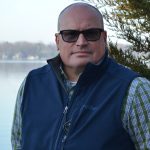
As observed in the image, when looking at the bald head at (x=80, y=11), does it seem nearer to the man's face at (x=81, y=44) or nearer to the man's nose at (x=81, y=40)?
the man's face at (x=81, y=44)

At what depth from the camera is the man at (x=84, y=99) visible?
7.00ft

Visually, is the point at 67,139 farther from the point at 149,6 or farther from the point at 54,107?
the point at 149,6

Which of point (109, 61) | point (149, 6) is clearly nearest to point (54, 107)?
point (109, 61)

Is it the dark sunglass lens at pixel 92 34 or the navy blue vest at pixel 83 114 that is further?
the dark sunglass lens at pixel 92 34

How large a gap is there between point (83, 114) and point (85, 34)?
39 centimetres

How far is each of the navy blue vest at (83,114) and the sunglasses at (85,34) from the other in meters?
0.12

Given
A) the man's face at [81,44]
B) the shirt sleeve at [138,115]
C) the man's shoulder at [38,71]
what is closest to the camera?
the shirt sleeve at [138,115]

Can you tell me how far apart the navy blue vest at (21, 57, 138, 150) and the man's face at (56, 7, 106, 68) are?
53 millimetres

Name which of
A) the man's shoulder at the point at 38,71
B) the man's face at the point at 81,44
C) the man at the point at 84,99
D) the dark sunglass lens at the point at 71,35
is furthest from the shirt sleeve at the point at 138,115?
the man's shoulder at the point at 38,71

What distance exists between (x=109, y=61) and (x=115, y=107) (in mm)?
256

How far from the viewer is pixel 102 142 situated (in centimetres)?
213

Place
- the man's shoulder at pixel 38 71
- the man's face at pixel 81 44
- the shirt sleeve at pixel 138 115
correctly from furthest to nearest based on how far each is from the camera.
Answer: the man's shoulder at pixel 38 71 < the man's face at pixel 81 44 < the shirt sleeve at pixel 138 115

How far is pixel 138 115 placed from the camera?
83.7 inches

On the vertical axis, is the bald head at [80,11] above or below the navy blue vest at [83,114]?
above
